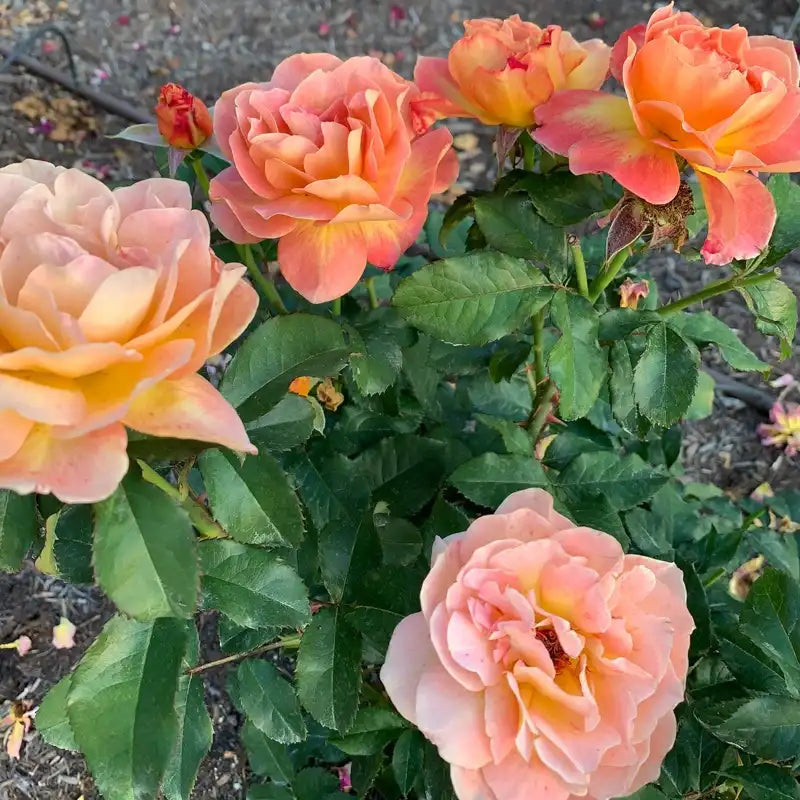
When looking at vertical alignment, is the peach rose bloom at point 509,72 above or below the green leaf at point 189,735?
above

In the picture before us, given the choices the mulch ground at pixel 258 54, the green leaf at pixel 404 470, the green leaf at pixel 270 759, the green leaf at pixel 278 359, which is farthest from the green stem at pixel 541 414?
the mulch ground at pixel 258 54

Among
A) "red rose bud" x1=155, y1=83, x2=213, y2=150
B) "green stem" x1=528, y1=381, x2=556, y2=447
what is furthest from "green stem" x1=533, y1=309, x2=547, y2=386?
"red rose bud" x1=155, y1=83, x2=213, y2=150

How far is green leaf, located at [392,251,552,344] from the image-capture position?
2.54 feet

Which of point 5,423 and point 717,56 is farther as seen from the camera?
point 717,56

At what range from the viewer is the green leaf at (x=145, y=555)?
54 centimetres

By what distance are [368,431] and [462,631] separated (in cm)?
62

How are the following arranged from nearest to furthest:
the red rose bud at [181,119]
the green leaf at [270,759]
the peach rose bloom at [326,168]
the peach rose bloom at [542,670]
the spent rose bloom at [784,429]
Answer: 1. the peach rose bloom at [542,670]
2. the peach rose bloom at [326,168]
3. the red rose bud at [181,119]
4. the green leaf at [270,759]
5. the spent rose bloom at [784,429]

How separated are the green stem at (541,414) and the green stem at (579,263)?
0.18 metres

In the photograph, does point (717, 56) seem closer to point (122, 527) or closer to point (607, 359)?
point (607, 359)

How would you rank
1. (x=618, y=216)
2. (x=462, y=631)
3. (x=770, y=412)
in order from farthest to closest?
(x=770, y=412) → (x=618, y=216) → (x=462, y=631)

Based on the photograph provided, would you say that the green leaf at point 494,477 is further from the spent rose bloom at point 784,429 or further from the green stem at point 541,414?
the spent rose bloom at point 784,429

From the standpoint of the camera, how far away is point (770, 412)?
6.70 ft

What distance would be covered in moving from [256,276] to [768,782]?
0.79 meters

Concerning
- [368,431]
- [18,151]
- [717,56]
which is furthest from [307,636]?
[18,151]
